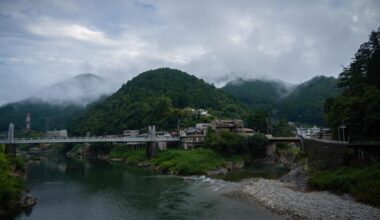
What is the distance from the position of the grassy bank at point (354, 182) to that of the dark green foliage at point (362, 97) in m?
4.70

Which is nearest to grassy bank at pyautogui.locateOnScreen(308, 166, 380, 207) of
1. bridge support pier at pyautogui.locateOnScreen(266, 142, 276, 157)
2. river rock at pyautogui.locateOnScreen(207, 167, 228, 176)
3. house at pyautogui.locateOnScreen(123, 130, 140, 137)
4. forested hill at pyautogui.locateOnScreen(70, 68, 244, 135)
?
river rock at pyautogui.locateOnScreen(207, 167, 228, 176)

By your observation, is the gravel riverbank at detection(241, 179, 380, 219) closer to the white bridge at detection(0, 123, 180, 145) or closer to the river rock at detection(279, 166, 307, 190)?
the river rock at detection(279, 166, 307, 190)

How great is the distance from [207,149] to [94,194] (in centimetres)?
2223

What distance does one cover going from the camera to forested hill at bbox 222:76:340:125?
112 m

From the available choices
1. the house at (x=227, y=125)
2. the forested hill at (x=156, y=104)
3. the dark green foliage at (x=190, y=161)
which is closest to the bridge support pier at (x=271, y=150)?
the house at (x=227, y=125)

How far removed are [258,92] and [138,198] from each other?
423ft

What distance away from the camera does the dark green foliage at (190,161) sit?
4391 cm

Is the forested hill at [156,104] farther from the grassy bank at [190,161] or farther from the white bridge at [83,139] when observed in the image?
the grassy bank at [190,161]

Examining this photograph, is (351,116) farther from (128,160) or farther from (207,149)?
(128,160)

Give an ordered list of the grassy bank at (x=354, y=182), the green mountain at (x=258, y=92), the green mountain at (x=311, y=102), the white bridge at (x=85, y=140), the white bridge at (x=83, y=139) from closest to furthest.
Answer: the grassy bank at (x=354, y=182)
the white bridge at (x=83, y=139)
the white bridge at (x=85, y=140)
the green mountain at (x=311, y=102)
the green mountain at (x=258, y=92)

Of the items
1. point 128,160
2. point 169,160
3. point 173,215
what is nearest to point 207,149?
point 169,160

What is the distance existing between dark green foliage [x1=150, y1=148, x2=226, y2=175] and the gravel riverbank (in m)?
13.3

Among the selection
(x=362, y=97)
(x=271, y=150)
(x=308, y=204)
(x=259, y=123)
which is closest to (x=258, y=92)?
(x=259, y=123)

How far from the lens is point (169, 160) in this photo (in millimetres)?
49969
